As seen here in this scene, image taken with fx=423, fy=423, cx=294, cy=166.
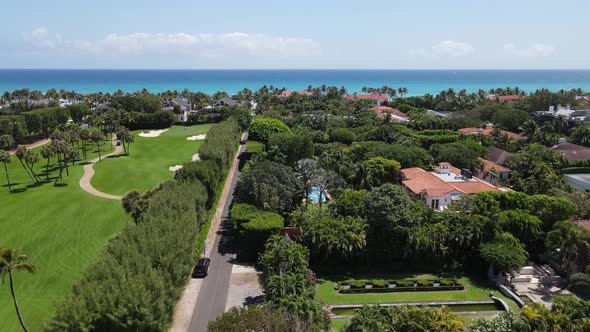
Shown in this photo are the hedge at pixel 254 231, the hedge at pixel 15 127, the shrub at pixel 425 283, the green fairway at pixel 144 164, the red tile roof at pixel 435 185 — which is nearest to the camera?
the shrub at pixel 425 283

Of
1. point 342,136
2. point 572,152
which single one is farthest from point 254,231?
point 572,152

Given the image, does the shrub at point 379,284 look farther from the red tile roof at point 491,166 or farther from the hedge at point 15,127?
the hedge at point 15,127

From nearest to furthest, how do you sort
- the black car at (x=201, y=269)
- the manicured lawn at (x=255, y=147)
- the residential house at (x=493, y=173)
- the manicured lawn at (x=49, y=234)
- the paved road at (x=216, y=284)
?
the paved road at (x=216, y=284) < the manicured lawn at (x=49, y=234) < the black car at (x=201, y=269) < the residential house at (x=493, y=173) < the manicured lawn at (x=255, y=147)

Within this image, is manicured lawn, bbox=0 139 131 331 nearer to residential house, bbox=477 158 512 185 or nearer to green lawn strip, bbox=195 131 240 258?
green lawn strip, bbox=195 131 240 258

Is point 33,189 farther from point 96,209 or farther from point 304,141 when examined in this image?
point 304,141

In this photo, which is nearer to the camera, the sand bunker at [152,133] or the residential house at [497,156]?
the residential house at [497,156]

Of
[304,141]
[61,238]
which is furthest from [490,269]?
[61,238]

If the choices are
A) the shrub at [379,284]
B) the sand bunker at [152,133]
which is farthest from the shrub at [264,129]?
the shrub at [379,284]
